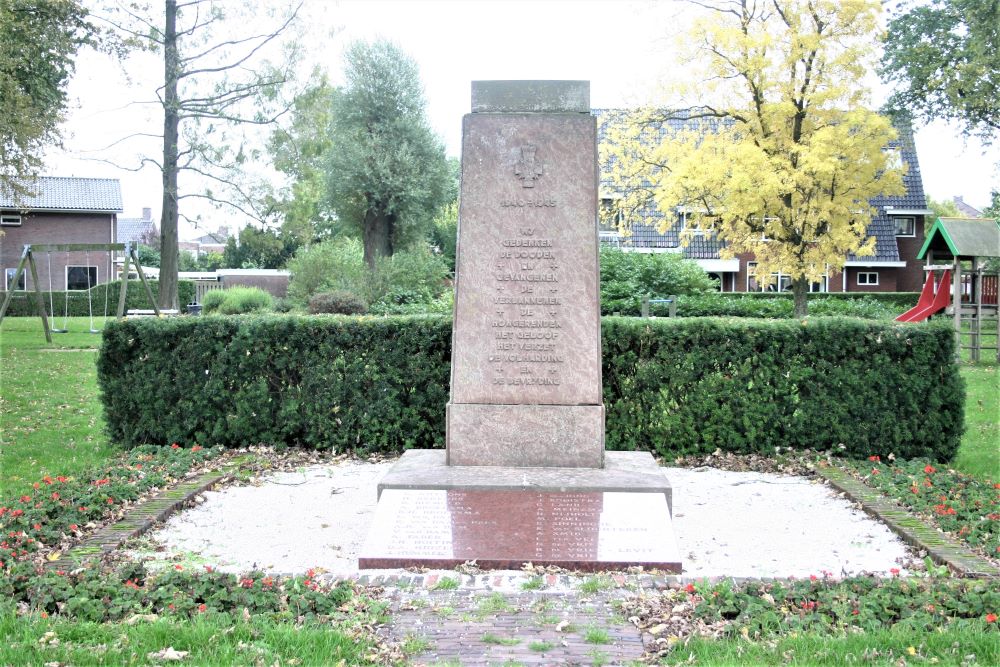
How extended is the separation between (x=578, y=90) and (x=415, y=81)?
27.5m

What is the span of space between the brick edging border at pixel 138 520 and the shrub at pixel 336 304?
14.5m

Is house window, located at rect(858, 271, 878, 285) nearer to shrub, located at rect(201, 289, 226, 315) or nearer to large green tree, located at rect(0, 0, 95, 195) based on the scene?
shrub, located at rect(201, 289, 226, 315)

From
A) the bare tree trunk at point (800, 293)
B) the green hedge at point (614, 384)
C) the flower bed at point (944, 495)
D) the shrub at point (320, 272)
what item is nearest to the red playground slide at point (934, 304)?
the bare tree trunk at point (800, 293)

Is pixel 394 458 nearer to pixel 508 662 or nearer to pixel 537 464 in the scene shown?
pixel 537 464

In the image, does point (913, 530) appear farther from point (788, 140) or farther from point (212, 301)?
point (212, 301)

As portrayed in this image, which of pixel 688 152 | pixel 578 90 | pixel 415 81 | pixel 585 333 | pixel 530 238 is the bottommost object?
pixel 585 333

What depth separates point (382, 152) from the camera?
31.7 metres

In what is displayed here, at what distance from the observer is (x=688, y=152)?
22.6 meters

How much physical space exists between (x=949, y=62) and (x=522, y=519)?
24307 mm

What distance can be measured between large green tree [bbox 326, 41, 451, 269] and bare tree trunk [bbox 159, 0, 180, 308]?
8139 millimetres

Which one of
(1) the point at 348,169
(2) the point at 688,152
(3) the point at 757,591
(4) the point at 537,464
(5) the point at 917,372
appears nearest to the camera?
(3) the point at 757,591

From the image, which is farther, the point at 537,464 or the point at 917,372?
the point at 917,372

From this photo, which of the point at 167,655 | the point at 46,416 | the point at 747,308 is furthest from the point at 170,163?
the point at 167,655

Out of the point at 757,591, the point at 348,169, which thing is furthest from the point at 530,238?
the point at 348,169
